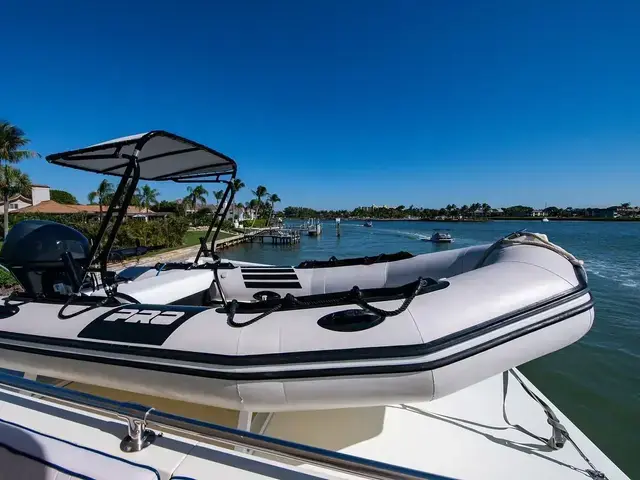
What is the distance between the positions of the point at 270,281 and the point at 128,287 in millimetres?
1355

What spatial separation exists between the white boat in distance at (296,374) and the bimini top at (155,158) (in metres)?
0.05

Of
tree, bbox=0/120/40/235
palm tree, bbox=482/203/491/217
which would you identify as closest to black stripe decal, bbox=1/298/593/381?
tree, bbox=0/120/40/235

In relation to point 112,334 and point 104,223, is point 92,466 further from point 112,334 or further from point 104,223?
point 104,223

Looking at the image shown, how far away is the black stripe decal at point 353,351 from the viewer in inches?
58.0

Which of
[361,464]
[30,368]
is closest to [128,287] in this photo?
[30,368]

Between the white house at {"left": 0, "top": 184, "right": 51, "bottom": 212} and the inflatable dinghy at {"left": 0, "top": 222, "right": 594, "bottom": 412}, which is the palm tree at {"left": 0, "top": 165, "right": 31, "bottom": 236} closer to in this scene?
the white house at {"left": 0, "top": 184, "right": 51, "bottom": 212}

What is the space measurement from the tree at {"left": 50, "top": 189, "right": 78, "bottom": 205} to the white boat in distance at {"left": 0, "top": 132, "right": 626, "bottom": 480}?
63.9 meters

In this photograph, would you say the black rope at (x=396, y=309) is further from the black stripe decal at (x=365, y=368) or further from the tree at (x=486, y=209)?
the tree at (x=486, y=209)

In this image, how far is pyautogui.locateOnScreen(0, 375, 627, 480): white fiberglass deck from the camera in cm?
123

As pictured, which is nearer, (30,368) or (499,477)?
(499,477)

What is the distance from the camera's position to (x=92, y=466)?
1054 millimetres

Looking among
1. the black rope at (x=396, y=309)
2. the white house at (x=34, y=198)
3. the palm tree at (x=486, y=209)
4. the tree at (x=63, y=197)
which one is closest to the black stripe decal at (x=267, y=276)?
the black rope at (x=396, y=309)

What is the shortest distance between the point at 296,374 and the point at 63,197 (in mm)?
69134

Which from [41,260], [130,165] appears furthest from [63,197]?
[130,165]
